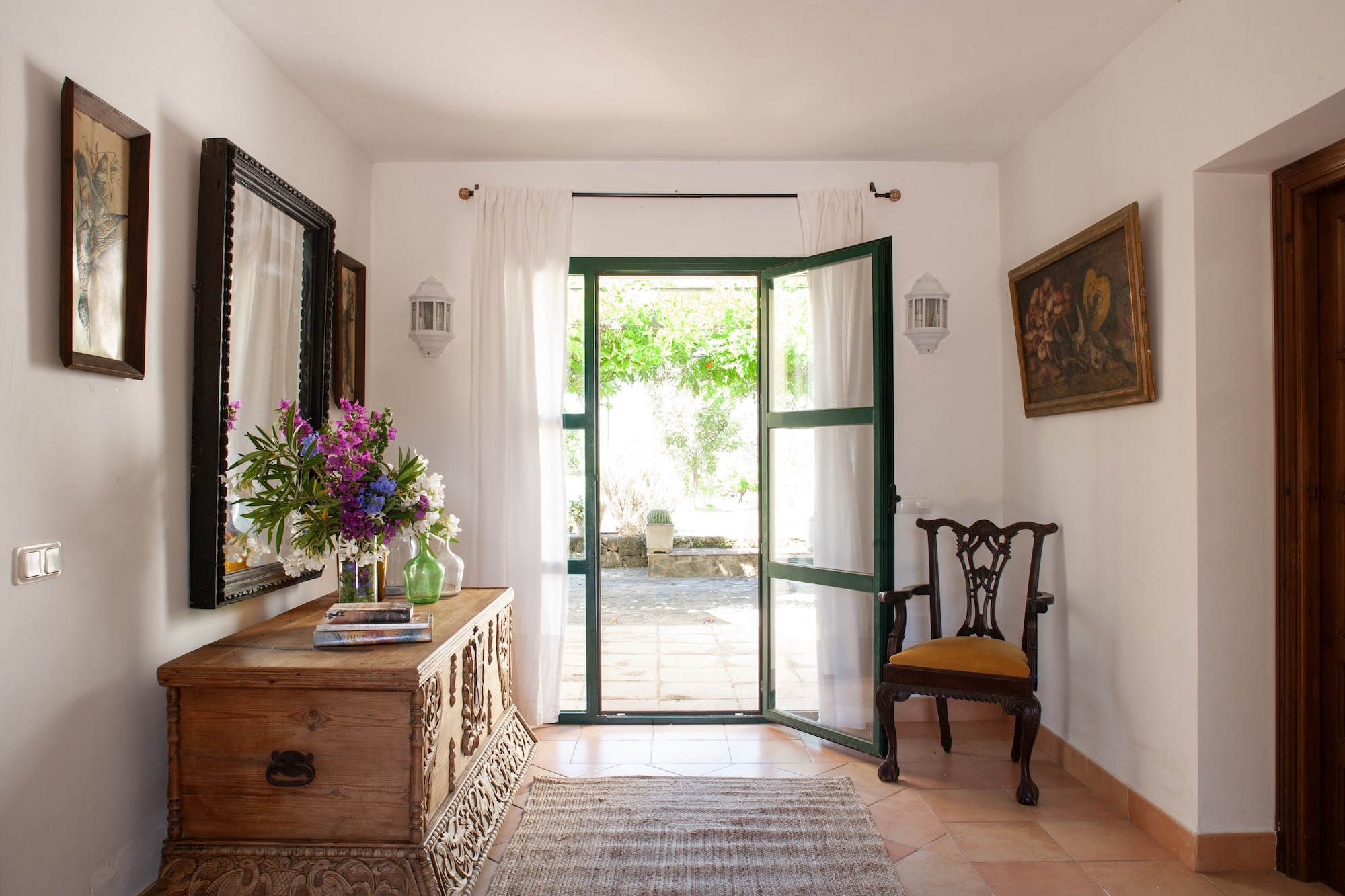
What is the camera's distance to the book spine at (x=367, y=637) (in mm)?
2359

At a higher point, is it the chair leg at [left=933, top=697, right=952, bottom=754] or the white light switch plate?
the white light switch plate

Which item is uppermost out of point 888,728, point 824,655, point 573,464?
point 573,464

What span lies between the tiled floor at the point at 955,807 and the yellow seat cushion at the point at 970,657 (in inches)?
19.3

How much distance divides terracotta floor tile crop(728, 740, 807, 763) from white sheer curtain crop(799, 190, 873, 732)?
0.20 metres

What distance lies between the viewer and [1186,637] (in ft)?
8.67

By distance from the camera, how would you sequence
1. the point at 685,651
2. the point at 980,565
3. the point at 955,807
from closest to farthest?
the point at 955,807
the point at 980,565
the point at 685,651

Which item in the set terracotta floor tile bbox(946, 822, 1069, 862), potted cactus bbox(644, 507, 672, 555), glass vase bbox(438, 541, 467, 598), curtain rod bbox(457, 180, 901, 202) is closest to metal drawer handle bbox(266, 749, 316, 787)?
glass vase bbox(438, 541, 467, 598)

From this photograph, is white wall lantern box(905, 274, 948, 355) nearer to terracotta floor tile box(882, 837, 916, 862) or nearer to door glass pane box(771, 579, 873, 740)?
door glass pane box(771, 579, 873, 740)

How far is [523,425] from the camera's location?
3.90m

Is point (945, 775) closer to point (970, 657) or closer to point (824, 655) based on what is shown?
point (970, 657)

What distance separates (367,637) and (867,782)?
2.05 m

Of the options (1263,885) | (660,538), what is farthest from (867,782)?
(660,538)

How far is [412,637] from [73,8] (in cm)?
180

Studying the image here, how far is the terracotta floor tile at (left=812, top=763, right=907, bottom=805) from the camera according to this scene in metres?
3.18
